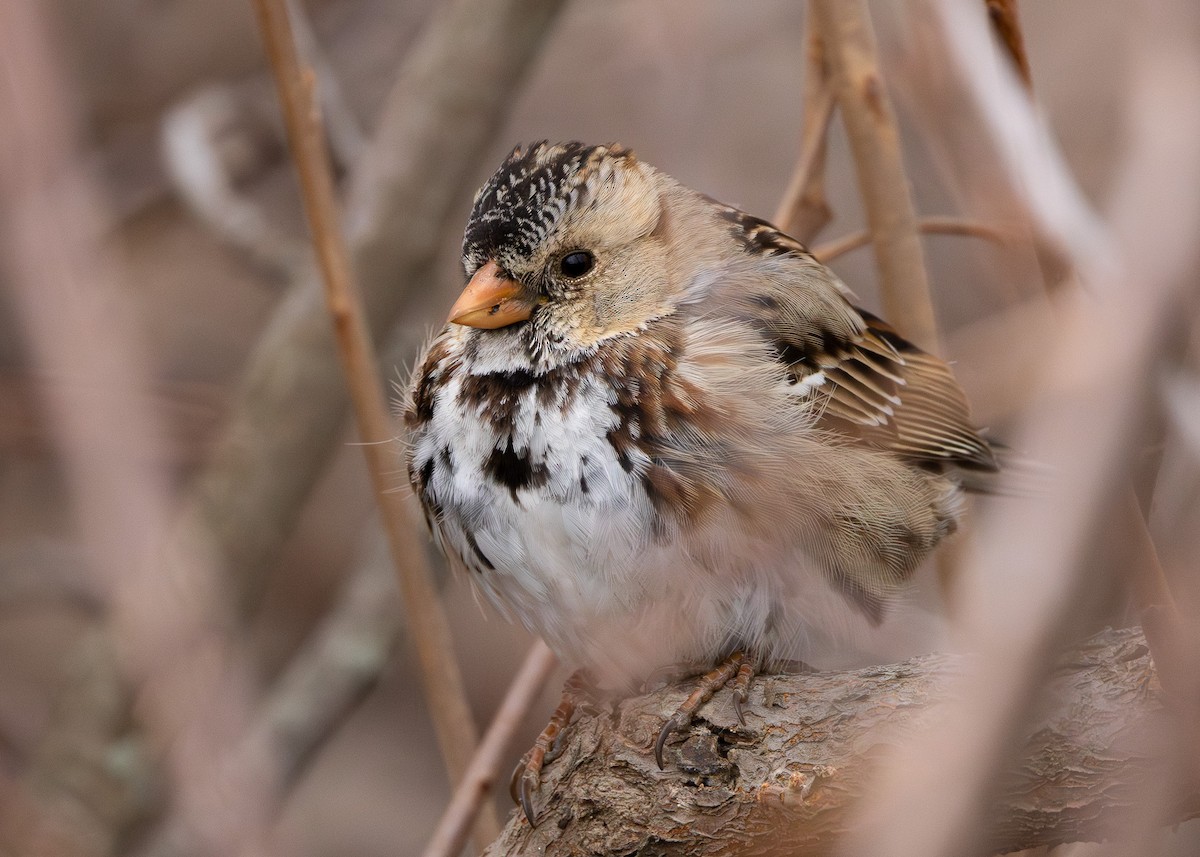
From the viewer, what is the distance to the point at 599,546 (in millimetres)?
1868

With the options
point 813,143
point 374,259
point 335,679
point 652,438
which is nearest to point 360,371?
point 652,438

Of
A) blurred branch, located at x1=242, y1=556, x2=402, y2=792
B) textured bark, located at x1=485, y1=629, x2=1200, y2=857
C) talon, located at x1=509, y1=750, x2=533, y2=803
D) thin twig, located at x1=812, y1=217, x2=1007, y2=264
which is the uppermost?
thin twig, located at x1=812, y1=217, x2=1007, y2=264

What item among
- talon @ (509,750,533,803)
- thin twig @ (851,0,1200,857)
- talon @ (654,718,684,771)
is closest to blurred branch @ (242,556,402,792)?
talon @ (509,750,533,803)

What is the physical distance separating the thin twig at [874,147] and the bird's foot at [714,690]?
695 millimetres

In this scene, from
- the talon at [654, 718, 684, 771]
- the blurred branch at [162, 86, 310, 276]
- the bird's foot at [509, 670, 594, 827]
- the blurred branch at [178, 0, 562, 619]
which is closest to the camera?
the talon at [654, 718, 684, 771]

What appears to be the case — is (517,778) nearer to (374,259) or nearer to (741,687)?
(741,687)

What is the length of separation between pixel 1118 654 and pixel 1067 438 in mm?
991

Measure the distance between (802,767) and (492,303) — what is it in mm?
901

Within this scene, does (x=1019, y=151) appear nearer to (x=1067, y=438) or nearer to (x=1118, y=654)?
(x=1118, y=654)

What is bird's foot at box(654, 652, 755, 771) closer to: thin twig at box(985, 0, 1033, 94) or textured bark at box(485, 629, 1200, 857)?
textured bark at box(485, 629, 1200, 857)

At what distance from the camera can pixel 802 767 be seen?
1560 mm

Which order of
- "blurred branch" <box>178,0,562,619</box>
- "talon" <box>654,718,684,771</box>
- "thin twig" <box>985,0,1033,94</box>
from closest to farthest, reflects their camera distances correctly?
"thin twig" <box>985,0,1033,94</box> → "talon" <box>654,718,684,771</box> → "blurred branch" <box>178,0,562,619</box>

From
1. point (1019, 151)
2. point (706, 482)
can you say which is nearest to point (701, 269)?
point (706, 482)

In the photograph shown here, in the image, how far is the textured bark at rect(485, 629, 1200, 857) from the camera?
4.50 ft
